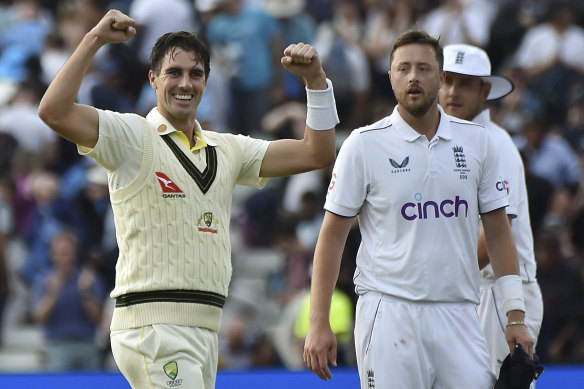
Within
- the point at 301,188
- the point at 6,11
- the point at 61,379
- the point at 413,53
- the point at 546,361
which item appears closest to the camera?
the point at 413,53

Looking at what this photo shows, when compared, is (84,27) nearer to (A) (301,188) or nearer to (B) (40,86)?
(B) (40,86)

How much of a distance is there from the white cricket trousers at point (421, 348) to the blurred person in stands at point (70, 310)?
5.61 meters

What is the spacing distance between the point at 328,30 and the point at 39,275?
156 inches

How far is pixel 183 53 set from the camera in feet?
17.3

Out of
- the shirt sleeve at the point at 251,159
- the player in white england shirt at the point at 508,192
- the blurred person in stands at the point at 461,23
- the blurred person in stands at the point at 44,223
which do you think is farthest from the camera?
the blurred person in stands at the point at 461,23

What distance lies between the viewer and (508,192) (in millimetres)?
5926

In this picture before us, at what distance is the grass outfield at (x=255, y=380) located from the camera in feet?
24.6

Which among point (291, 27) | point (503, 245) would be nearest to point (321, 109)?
point (503, 245)

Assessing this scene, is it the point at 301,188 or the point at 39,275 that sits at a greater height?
the point at 301,188

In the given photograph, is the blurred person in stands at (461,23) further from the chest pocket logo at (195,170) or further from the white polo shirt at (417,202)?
the chest pocket logo at (195,170)

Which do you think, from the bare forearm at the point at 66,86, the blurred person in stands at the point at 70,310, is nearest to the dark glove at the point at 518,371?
the bare forearm at the point at 66,86

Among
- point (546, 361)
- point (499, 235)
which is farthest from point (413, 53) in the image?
point (546, 361)

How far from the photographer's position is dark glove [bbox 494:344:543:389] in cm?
508

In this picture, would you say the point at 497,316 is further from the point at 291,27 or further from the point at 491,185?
the point at 291,27
